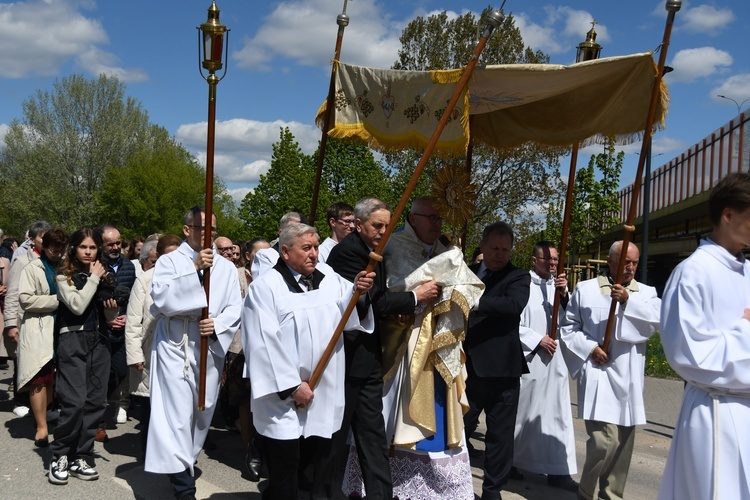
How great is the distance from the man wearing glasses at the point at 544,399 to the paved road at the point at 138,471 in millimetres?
209

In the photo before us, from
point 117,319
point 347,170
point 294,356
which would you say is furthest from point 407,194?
point 347,170

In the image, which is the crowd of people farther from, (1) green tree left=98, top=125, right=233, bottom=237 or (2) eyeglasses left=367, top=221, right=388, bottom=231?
(1) green tree left=98, top=125, right=233, bottom=237

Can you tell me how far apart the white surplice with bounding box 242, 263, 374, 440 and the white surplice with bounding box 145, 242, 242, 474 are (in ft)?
3.02

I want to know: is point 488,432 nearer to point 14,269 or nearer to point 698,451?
point 698,451

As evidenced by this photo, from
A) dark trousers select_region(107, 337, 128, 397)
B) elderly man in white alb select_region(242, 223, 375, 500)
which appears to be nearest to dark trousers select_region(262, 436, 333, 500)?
elderly man in white alb select_region(242, 223, 375, 500)

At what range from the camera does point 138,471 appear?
606cm

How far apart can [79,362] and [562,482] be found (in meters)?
3.96

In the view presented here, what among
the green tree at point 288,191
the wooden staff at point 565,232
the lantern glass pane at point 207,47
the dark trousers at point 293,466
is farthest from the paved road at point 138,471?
the green tree at point 288,191

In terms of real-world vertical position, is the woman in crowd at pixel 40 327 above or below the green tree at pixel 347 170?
below

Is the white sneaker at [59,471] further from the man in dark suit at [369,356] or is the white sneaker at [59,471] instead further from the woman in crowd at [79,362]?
the man in dark suit at [369,356]

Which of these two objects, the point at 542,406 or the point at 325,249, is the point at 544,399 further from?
the point at 325,249

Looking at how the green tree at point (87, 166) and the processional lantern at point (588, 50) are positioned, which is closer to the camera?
the processional lantern at point (588, 50)

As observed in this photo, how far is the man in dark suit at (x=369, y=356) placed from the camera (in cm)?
481

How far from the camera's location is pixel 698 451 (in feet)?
11.0
